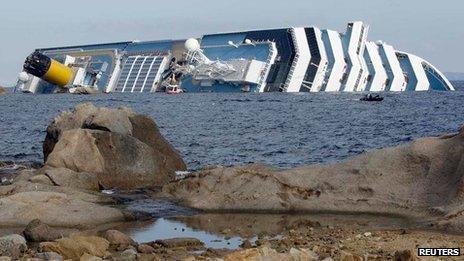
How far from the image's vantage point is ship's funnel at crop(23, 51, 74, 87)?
86.6m

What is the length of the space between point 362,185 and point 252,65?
67126 millimetres

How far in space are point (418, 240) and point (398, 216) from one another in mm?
2747

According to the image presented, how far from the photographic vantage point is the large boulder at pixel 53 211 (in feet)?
44.3

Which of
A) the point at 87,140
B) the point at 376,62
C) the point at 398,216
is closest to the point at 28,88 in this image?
the point at 376,62

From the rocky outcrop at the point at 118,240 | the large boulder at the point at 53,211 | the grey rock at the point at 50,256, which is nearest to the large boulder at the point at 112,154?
the large boulder at the point at 53,211

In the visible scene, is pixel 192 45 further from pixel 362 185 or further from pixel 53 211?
pixel 53 211

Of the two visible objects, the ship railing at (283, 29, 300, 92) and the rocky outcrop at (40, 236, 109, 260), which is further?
the ship railing at (283, 29, 300, 92)

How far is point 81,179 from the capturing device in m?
17.4

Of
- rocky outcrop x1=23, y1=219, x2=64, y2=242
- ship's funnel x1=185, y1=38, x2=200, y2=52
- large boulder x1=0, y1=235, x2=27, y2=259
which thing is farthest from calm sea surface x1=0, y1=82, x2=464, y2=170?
ship's funnel x1=185, y1=38, x2=200, y2=52

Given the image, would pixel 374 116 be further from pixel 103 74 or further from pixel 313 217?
pixel 103 74

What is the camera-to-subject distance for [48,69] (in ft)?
304

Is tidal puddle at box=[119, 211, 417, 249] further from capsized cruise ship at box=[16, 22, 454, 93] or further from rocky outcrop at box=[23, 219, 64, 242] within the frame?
capsized cruise ship at box=[16, 22, 454, 93]

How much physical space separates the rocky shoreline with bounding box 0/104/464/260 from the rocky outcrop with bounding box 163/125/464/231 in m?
0.02

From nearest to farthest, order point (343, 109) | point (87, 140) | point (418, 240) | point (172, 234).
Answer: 1. point (418, 240)
2. point (172, 234)
3. point (87, 140)
4. point (343, 109)
